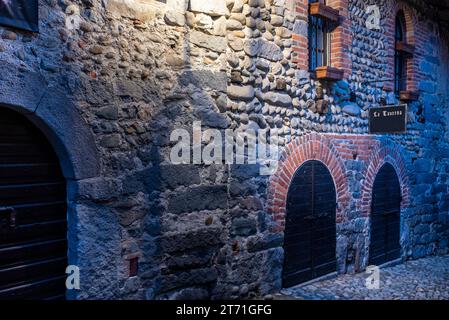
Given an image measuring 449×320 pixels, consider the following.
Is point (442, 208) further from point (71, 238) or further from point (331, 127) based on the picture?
point (71, 238)

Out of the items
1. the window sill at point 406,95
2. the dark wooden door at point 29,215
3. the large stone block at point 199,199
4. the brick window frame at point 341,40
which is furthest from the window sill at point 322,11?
the dark wooden door at point 29,215

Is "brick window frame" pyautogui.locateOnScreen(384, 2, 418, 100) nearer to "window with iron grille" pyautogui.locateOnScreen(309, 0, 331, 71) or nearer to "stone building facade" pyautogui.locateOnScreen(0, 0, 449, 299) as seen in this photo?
"stone building facade" pyautogui.locateOnScreen(0, 0, 449, 299)

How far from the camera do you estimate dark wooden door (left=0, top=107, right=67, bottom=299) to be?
291cm

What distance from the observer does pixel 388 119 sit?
5.61 meters

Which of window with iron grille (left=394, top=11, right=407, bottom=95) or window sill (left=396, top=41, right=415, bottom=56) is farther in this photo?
window with iron grille (left=394, top=11, right=407, bottom=95)

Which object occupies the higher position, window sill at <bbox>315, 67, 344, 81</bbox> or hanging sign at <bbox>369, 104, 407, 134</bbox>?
window sill at <bbox>315, 67, 344, 81</bbox>

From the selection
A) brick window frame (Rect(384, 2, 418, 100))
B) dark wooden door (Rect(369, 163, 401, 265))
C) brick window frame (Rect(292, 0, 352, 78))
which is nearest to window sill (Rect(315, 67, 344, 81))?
brick window frame (Rect(292, 0, 352, 78))

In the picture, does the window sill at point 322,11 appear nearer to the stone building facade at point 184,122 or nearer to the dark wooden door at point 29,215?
the stone building facade at point 184,122

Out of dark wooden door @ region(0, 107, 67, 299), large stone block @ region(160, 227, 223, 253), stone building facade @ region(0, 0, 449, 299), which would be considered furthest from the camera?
large stone block @ region(160, 227, 223, 253)

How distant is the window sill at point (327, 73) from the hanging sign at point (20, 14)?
3.57m

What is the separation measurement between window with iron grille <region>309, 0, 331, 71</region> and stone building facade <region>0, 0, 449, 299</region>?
0.13 metres

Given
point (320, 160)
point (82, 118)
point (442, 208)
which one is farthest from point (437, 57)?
point (82, 118)

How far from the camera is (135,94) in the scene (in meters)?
3.48

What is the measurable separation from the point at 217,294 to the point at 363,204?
10.2 feet
